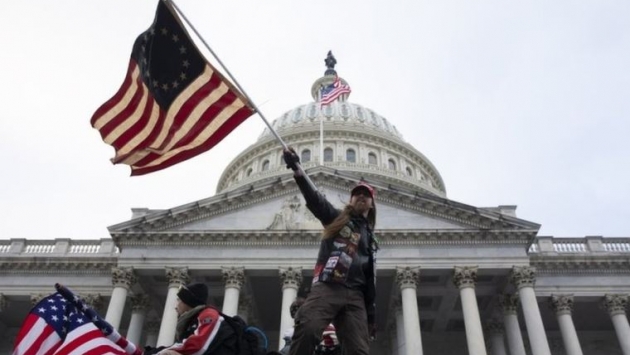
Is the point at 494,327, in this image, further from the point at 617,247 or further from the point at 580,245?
the point at 617,247

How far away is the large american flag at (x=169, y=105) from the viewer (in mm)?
10336

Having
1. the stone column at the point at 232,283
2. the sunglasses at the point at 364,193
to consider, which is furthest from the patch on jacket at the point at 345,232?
the stone column at the point at 232,283

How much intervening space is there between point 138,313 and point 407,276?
15323 mm

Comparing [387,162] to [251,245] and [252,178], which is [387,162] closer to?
[252,178]

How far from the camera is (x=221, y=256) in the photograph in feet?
103

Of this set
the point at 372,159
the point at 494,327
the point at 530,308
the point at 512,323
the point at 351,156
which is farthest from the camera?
the point at 372,159

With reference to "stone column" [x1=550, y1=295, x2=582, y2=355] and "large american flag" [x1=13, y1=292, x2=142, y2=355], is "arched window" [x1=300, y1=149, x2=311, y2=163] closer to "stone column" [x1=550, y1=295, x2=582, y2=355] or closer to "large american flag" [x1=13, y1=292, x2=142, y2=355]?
"stone column" [x1=550, y1=295, x2=582, y2=355]

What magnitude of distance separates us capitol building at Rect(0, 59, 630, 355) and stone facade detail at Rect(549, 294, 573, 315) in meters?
0.08

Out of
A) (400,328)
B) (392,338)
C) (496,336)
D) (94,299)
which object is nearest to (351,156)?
(392,338)

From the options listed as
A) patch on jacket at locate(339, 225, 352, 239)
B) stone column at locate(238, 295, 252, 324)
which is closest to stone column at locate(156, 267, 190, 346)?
stone column at locate(238, 295, 252, 324)

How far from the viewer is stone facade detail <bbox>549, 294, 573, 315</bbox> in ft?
107

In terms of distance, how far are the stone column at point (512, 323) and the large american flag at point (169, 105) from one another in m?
25.6

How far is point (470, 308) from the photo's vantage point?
28.3 metres

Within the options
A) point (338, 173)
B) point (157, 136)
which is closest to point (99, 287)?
point (338, 173)
